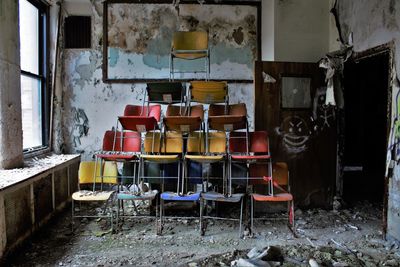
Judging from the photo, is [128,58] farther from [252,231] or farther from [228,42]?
[252,231]

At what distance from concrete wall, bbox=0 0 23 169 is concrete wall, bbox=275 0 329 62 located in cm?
342

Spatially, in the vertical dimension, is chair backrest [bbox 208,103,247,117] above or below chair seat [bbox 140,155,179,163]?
above

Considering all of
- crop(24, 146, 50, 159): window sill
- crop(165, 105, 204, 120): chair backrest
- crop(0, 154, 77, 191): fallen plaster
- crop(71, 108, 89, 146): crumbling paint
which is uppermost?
crop(165, 105, 204, 120): chair backrest

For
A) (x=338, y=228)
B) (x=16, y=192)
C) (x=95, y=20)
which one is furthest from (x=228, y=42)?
(x=16, y=192)

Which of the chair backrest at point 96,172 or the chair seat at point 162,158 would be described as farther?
the chair backrest at point 96,172

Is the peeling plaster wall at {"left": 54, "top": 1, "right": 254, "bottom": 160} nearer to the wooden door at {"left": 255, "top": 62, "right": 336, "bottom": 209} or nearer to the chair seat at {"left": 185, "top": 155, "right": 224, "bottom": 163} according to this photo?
the wooden door at {"left": 255, "top": 62, "right": 336, "bottom": 209}

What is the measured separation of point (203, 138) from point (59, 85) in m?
2.70

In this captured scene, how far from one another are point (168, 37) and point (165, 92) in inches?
54.0

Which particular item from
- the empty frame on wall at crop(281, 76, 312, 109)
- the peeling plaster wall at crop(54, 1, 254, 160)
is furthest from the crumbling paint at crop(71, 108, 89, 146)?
the empty frame on wall at crop(281, 76, 312, 109)

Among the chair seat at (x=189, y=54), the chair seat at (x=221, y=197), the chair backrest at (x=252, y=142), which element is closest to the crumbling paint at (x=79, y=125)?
the chair seat at (x=189, y=54)

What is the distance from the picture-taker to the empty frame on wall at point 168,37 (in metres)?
5.73

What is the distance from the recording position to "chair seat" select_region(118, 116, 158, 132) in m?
4.21

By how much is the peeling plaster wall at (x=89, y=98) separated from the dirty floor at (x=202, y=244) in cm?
160

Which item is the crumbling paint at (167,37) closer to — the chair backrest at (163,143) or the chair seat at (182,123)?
the chair backrest at (163,143)
